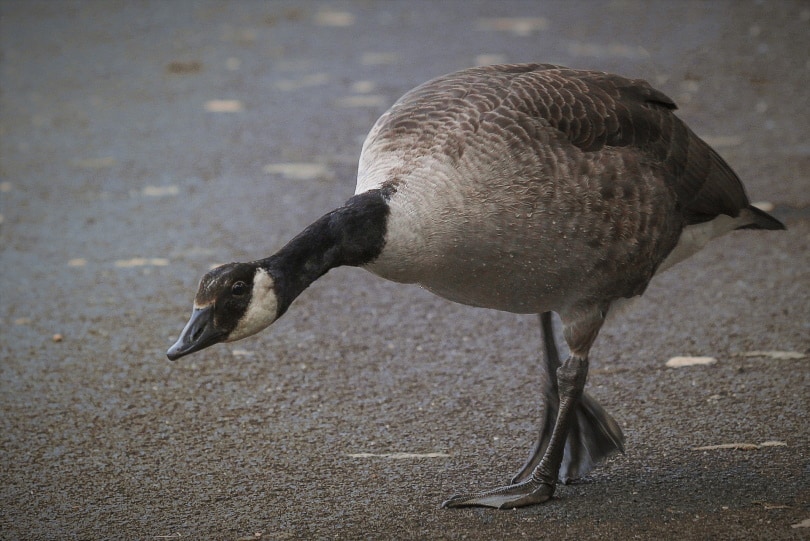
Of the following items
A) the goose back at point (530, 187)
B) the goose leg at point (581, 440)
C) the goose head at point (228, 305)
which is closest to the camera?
the goose head at point (228, 305)

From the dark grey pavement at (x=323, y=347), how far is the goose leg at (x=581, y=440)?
0.08 metres

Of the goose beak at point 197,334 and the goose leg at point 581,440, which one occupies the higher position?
the goose beak at point 197,334

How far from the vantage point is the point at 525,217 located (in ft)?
11.6

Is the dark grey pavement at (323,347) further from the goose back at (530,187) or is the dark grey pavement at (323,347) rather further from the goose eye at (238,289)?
the goose eye at (238,289)

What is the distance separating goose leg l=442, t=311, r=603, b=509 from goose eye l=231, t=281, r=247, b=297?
1.08 meters

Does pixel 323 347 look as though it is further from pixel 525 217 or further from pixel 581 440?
pixel 525 217

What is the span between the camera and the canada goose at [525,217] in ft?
11.1

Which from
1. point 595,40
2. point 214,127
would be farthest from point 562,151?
point 595,40

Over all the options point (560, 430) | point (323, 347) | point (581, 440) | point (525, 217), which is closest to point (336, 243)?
point (525, 217)

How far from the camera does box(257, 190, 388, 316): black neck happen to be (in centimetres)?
336

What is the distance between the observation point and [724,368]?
4785mm

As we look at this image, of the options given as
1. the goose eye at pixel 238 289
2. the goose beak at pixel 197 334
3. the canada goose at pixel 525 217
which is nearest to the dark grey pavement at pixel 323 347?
the canada goose at pixel 525 217

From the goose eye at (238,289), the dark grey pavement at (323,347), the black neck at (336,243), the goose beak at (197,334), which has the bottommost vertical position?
the dark grey pavement at (323,347)

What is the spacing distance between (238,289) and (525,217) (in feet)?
3.14
